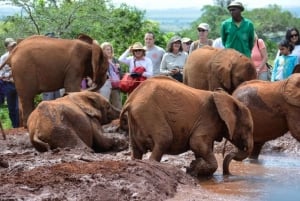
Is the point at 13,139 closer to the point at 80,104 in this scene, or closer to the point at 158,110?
the point at 80,104

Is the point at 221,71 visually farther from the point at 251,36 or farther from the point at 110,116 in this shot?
the point at 110,116

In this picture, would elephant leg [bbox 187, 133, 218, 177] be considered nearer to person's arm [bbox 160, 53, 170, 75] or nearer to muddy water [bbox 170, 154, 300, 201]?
muddy water [bbox 170, 154, 300, 201]

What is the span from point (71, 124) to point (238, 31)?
3849 mm

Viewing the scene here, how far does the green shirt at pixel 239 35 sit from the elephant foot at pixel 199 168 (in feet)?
15.3

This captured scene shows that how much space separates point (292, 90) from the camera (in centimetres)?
1220

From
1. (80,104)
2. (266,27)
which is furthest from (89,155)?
(266,27)

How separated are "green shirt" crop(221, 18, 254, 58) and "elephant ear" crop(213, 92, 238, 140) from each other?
13.8 feet

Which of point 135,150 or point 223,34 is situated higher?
point 223,34

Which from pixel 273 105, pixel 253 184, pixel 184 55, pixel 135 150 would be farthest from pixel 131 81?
pixel 253 184

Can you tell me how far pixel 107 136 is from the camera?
43.8ft

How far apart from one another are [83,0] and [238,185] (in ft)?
44.7

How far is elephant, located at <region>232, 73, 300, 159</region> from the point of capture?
1223cm

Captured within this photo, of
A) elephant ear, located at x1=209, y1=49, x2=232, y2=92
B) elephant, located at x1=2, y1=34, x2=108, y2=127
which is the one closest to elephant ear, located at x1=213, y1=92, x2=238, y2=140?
elephant ear, located at x1=209, y1=49, x2=232, y2=92

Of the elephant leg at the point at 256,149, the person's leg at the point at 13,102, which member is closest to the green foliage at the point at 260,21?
the person's leg at the point at 13,102
